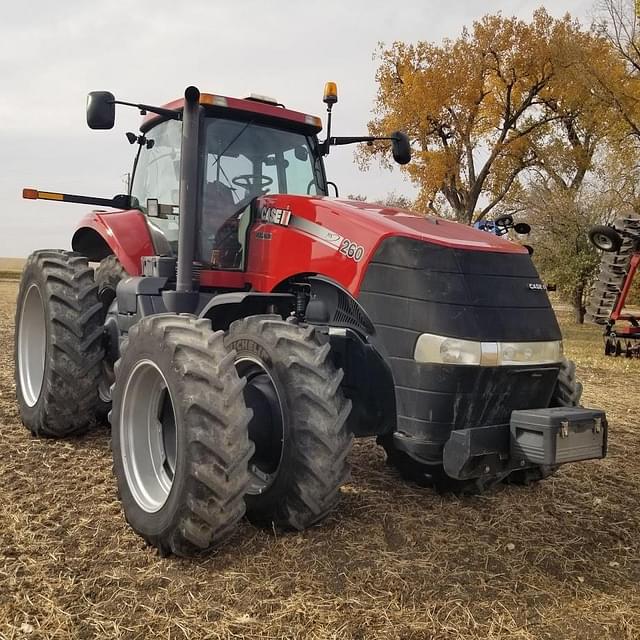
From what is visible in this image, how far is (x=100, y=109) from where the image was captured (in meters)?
4.06

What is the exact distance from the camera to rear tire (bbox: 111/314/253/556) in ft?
9.71

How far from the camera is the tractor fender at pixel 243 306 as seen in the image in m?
3.91

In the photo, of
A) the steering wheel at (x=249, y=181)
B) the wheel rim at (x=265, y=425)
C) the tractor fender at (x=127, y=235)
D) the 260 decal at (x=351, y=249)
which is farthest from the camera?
the tractor fender at (x=127, y=235)

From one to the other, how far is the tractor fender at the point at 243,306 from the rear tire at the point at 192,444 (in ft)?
1.65

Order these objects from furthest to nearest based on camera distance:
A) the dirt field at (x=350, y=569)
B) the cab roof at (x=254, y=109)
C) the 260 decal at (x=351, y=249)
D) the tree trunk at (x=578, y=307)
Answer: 1. the tree trunk at (x=578, y=307)
2. the cab roof at (x=254, y=109)
3. the 260 decal at (x=351, y=249)
4. the dirt field at (x=350, y=569)

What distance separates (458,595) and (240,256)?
2.45 m

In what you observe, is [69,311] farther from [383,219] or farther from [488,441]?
[488,441]

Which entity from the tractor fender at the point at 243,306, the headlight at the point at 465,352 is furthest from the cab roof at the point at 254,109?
the headlight at the point at 465,352

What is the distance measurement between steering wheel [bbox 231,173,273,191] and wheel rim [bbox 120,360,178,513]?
5.25 feet

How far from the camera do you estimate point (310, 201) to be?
3.95 metres

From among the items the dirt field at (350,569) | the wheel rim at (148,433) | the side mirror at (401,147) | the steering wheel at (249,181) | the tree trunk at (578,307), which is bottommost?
the tree trunk at (578,307)

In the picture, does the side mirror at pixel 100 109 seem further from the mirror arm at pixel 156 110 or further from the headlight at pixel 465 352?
the headlight at pixel 465 352

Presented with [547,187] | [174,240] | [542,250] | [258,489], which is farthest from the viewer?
[547,187]

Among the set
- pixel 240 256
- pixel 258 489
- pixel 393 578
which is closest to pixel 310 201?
pixel 240 256
